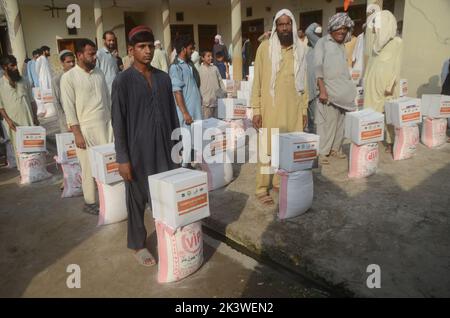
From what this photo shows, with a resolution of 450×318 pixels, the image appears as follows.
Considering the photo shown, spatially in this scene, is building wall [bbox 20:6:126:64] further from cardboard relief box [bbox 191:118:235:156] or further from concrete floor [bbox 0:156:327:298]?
cardboard relief box [bbox 191:118:235:156]

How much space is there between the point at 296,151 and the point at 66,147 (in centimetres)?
279

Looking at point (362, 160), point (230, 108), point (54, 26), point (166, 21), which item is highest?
point (54, 26)

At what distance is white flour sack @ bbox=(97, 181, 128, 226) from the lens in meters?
3.68

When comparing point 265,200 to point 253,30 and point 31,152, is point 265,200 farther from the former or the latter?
point 253,30

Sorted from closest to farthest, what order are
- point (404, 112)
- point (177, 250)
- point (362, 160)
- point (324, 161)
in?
point (177, 250)
point (362, 160)
point (404, 112)
point (324, 161)

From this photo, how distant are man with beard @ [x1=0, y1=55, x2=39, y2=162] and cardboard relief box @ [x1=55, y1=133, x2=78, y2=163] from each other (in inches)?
53.3

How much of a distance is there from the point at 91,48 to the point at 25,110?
2.38 metres

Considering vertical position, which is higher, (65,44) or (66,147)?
(65,44)

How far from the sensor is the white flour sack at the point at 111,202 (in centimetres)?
368

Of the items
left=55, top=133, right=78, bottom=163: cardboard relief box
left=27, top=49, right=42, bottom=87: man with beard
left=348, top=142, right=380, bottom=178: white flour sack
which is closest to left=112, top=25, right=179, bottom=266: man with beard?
left=55, top=133, right=78, bottom=163: cardboard relief box

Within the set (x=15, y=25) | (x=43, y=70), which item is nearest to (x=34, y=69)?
(x=43, y=70)

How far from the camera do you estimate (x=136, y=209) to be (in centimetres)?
298

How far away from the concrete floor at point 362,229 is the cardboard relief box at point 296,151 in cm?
51

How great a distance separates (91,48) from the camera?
12.0 ft
